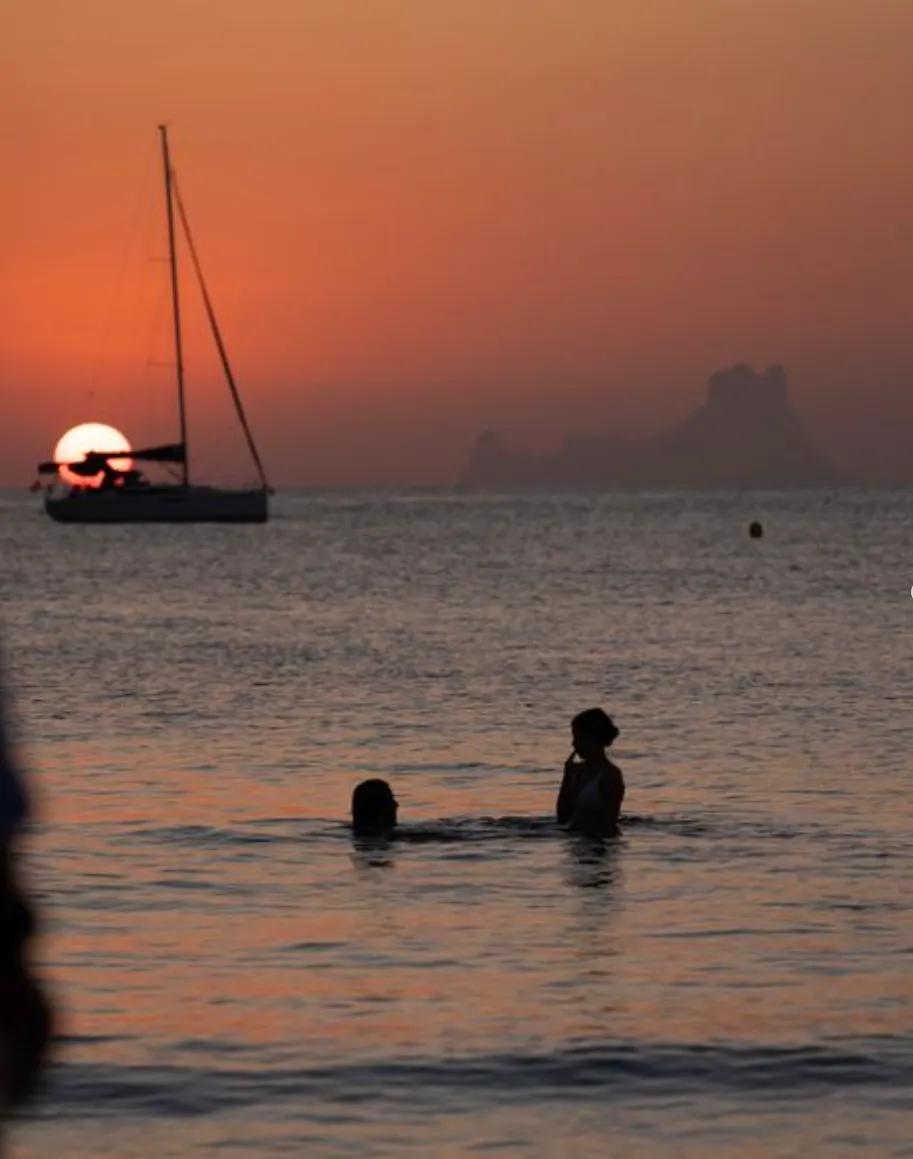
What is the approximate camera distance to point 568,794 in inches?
884

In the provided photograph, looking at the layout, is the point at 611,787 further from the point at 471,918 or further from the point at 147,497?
the point at 147,497

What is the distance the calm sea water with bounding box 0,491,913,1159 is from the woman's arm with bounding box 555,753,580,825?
0.25 meters

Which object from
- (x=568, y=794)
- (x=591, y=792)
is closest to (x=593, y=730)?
(x=591, y=792)

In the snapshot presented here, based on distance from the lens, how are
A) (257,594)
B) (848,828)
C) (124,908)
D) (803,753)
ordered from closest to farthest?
(124,908) < (848,828) < (803,753) < (257,594)

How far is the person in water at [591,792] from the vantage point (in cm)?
2133

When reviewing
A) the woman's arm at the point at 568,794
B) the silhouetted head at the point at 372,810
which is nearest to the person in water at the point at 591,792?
the woman's arm at the point at 568,794

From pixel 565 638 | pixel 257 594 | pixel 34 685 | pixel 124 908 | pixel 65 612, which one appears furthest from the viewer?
pixel 257 594

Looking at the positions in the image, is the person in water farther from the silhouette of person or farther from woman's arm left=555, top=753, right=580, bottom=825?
the silhouette of person

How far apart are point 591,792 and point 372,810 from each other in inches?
88.8

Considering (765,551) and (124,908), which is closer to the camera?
(124,908)

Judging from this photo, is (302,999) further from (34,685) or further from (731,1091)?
(34,685)

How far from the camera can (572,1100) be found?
12.6m

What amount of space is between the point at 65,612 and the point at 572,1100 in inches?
2830

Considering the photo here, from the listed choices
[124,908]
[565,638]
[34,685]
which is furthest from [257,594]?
[124,908]
